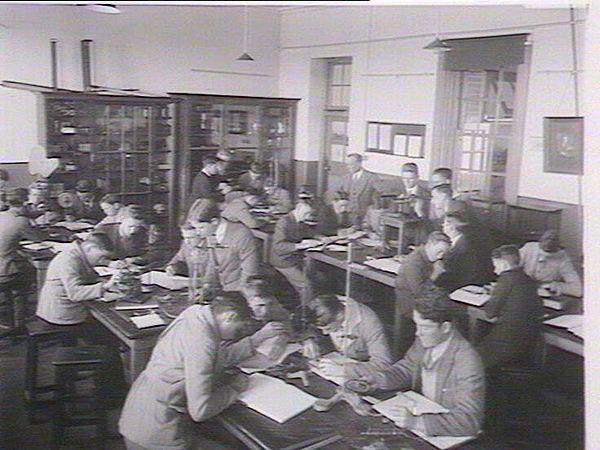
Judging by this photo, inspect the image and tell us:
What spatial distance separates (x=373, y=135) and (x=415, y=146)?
0.16 m

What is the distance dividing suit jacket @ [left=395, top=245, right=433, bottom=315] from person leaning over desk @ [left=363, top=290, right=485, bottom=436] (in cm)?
3

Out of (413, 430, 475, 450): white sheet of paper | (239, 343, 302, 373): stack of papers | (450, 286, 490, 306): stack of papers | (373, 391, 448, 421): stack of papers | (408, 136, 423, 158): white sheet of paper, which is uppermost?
(408, 136, 423, 158): white sheet of paper

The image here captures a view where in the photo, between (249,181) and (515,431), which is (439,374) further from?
(249,181)

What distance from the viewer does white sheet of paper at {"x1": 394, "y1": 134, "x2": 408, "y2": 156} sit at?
2191mm

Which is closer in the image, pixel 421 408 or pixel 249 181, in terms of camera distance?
pixel 421 408

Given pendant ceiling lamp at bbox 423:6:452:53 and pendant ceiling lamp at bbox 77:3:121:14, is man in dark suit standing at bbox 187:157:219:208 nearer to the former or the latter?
pendant ceiling lamp at bbox 77:3:121:14

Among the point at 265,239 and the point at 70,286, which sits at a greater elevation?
the point at 265,239

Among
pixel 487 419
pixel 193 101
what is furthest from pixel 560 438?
pixel 193 101

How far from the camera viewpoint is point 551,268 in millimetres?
2166

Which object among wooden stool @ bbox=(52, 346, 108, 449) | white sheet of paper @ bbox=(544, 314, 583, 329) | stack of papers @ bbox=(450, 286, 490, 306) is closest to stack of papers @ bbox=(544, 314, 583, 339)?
white sheet of paper @ bbox=(544, 314, 583, 329)

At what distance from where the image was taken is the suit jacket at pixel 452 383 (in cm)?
215

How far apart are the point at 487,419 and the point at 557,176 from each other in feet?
2.93

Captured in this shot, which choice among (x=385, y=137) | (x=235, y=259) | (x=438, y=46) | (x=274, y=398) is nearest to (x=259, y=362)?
(x=274, y=398)

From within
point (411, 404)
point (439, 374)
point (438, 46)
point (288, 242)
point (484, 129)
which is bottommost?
point (411, 404)
